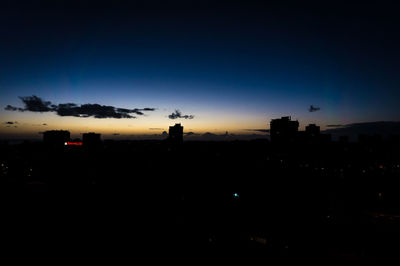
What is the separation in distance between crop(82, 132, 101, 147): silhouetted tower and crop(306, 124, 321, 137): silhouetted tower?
137 meters

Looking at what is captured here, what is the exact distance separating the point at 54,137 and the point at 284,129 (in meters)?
136

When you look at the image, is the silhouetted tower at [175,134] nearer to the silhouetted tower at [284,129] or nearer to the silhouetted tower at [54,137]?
the silhouetted tower at [54,137]

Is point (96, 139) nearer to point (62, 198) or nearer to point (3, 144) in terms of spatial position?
point (3, 144)

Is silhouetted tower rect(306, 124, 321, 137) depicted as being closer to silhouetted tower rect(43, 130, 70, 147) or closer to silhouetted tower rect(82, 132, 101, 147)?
silhouetted tower rect(82, 132, 101, 147)

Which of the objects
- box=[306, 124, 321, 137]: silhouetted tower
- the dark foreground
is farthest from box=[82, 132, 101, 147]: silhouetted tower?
box=[306, 124, 321, 137]: silhouetted tower

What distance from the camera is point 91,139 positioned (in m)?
113

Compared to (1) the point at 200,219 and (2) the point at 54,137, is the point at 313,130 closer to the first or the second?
(2) the point at 54,137

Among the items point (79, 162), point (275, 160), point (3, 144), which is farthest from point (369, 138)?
point (3, 144)

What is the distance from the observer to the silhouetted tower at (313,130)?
166125 mm

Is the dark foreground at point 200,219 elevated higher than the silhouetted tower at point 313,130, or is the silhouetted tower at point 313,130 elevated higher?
the silhouetted tower at point 313,130

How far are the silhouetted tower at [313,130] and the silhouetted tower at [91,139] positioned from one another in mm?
136931

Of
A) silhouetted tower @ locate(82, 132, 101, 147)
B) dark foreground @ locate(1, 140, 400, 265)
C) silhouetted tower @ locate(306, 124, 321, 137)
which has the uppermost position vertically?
silhouetted tower @ locate(306, 124, 321, 137)

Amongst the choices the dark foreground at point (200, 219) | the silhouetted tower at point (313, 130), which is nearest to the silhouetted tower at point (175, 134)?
the dark foreground at point (200, 219)

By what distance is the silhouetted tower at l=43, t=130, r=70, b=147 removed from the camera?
101 m
